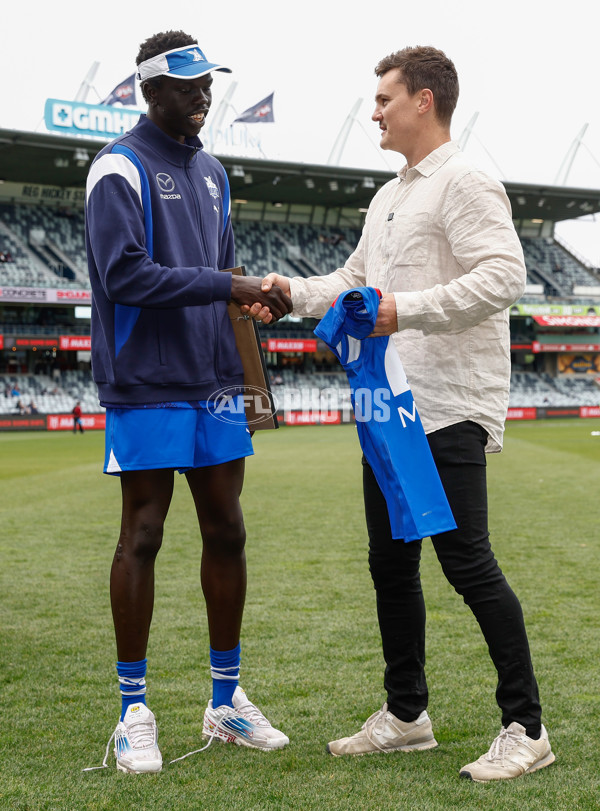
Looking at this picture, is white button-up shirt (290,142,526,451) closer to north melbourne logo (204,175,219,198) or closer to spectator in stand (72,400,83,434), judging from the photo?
north melbourne logo (204,175,219,198)

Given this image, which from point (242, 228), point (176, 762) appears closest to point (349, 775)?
point (176, 762)

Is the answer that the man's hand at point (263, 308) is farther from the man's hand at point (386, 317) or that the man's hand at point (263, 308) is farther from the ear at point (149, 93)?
the ear at point (149, 93)

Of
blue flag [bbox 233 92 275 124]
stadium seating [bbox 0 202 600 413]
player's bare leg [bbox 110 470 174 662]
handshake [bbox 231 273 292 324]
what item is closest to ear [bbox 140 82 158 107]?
handshake [bbox 231 273 292 324]

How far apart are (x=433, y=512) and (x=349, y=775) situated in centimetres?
79

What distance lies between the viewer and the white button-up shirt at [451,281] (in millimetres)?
2396

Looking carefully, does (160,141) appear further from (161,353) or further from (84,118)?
(84,118)

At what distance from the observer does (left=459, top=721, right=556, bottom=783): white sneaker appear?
236 centimetres

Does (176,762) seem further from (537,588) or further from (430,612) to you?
(537,588)

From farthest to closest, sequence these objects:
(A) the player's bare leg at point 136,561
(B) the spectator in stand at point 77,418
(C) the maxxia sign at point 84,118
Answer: (C) the maxxia sign at point 84,118 → (B) the spectator in stand at point 77,418 → (A) the player's bare leg at point 136,561

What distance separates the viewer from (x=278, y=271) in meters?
41.7

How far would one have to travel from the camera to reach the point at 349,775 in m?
2.40

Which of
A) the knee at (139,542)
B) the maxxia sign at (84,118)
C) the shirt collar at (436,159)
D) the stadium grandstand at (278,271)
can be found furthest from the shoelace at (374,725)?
the maxxia sign at (84,118)

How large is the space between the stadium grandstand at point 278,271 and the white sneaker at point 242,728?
31579mm

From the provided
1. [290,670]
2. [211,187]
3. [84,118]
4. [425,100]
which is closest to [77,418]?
[84,118]
